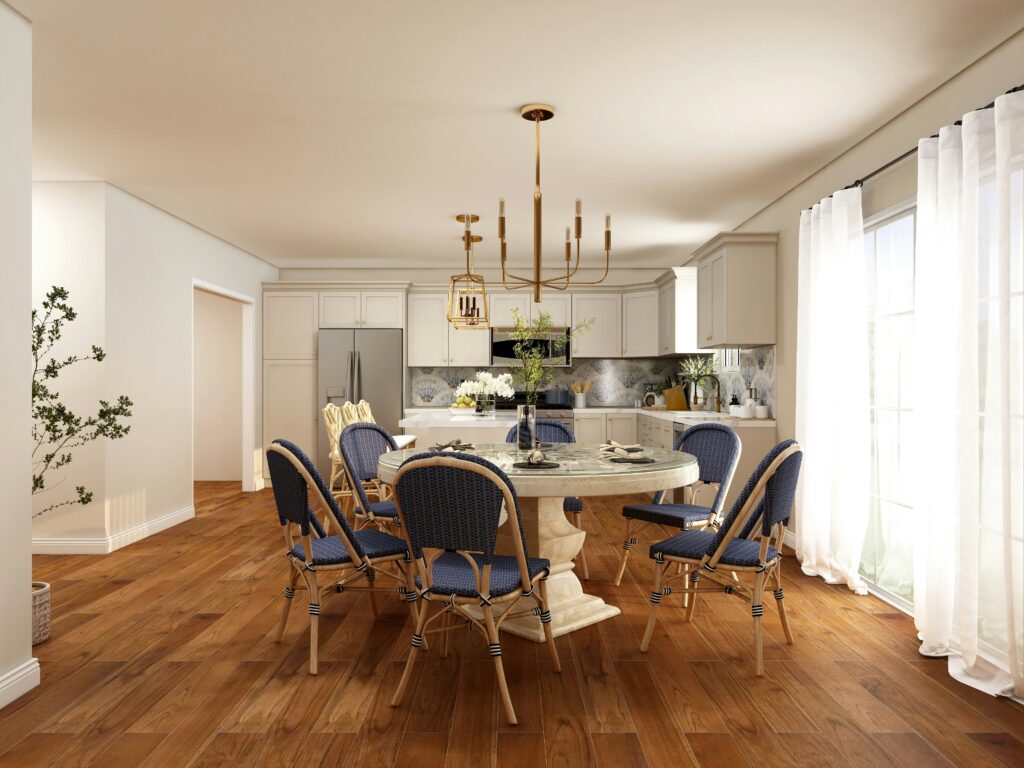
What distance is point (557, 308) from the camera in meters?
8.14

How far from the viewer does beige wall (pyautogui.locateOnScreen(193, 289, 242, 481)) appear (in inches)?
327

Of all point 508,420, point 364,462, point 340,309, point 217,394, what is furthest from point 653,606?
point 217,394

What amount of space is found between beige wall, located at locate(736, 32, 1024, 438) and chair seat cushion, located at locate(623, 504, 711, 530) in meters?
1.13

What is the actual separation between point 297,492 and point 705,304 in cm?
411

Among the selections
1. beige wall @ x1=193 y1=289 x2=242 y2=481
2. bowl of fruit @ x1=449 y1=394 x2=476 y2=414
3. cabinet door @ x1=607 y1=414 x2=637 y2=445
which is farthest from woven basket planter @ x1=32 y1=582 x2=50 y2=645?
cabinet door @ x1=607 y1=414 x2=637 y2=445

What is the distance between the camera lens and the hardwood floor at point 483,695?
2229 mm

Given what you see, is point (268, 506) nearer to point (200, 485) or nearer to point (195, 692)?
point (200, 485)

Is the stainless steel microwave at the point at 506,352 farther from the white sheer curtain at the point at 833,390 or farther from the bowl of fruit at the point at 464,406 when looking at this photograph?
the white sheer curtain at the point at 833,390

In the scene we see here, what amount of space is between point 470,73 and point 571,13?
2.12ft

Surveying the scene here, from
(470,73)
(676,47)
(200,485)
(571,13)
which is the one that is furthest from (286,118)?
(200,485)

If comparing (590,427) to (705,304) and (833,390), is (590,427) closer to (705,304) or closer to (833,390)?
(705,304)

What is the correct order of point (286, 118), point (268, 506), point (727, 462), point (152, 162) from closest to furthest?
point (286, 118), point (727, 462), point (152, 162), point (268, 506)

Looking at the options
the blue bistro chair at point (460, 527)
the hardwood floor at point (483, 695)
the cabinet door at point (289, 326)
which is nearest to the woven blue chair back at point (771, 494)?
the hardwood floor at point (483, 695)

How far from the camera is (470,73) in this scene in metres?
3.15
